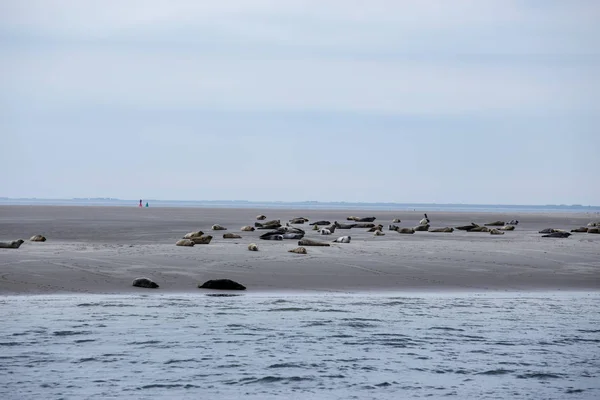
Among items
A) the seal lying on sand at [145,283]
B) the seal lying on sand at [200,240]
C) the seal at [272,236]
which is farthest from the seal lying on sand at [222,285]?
the seal at [272,236]

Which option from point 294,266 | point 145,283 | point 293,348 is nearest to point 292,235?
point 294,266

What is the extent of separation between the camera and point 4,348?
839 cm

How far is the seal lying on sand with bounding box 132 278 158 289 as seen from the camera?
46.1 feet

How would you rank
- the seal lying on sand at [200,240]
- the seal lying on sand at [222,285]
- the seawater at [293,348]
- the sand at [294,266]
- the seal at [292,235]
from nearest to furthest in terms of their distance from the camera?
the seawater at [293,348]
the seal lying on sand at [222,285]
the sand at [294,266]
the seal lying on sand at [200,240]
the seal at [292,235]

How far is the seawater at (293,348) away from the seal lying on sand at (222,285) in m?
1.24

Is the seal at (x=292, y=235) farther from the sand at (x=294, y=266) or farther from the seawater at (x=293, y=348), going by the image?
the seawater at (x=293, y=348)

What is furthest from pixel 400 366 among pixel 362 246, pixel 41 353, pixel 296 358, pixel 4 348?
pixel 362 246

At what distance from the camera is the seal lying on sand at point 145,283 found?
1405cm

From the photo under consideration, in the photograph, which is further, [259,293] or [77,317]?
[259,293]

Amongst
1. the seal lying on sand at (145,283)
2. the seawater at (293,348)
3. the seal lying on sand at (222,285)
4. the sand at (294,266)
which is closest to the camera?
the seawater at (293,348)

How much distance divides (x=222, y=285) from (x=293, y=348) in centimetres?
565

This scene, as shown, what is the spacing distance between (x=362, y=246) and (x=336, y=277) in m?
6.73

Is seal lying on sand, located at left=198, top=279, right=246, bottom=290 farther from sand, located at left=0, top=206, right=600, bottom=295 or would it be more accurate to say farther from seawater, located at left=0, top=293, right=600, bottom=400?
seawater, located at left=0, top=293, right=600, bottom=400

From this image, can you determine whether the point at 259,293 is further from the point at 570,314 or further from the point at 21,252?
the point at 21,252
